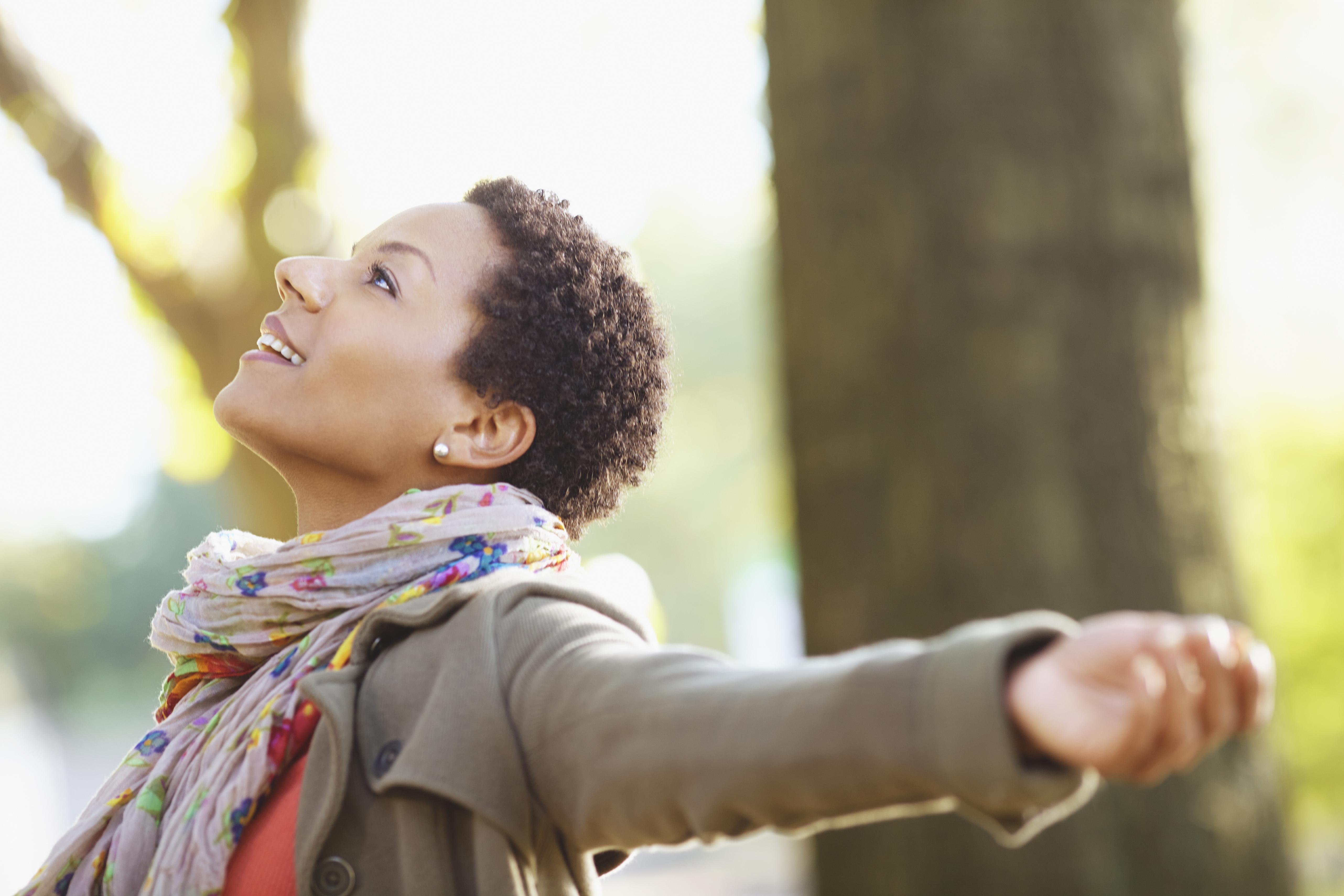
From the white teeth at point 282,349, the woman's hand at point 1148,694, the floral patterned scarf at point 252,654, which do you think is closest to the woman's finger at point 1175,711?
the woman's hand at point 1148,694

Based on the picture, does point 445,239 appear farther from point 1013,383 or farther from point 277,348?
point 1013,383

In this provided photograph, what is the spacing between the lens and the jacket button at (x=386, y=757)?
1.65 m

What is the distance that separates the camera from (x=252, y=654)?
2076 millimetres

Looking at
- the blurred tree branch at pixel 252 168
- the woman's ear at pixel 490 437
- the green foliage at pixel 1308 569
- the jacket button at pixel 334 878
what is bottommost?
the green foliage at pixel 1308 569

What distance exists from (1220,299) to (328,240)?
5132mm

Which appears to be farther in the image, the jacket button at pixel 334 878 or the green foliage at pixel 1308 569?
the green foliage at pixel 1308 569

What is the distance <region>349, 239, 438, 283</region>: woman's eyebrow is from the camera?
2191 millimetres

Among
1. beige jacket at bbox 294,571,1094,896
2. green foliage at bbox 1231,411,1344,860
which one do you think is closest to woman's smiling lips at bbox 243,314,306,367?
beige jacket at bbox 294,571,1094,896

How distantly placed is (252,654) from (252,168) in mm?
5391

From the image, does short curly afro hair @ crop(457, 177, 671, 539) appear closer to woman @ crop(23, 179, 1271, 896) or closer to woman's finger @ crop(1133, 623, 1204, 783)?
→ woman @ crop(23, 179, 1271, 896)

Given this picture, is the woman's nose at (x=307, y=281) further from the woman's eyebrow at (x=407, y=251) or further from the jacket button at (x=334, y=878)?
the jacket button at (x=334, y=878)

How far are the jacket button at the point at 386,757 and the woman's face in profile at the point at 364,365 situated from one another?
610mm

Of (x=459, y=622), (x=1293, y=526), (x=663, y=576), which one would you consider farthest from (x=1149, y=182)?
(x=663, y=576)

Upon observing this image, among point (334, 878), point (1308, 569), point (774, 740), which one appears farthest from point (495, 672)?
point (1308, 569)
